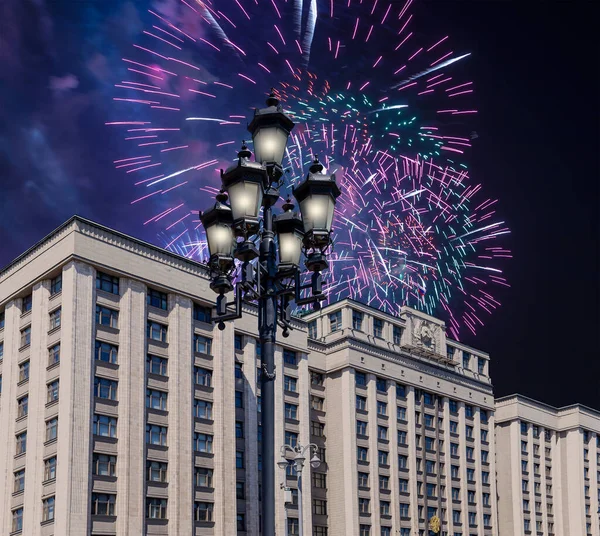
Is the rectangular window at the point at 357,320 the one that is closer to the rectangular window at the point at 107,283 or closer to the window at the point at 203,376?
the window at the point at 203,376

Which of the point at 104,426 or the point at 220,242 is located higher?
the point at 104,426

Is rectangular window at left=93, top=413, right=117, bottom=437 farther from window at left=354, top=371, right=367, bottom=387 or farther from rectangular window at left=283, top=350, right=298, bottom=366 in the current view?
window at left=354, top=371, right=367, bottom=387

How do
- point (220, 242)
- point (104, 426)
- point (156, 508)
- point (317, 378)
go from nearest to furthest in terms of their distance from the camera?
point (220, 242)
point (104, 426)
point (156, 508)
point (317, 378)

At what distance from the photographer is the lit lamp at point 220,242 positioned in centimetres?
2025

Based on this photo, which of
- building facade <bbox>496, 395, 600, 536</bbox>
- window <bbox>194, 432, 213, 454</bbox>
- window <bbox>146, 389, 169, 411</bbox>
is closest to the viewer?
window <bbox>146, 389, 169, 411</bbox>

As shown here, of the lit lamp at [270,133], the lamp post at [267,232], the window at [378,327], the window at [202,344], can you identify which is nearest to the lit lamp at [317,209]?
the lamp post at [267,232]

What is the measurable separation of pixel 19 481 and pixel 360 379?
3306cm

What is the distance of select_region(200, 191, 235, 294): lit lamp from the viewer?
66.4 ft

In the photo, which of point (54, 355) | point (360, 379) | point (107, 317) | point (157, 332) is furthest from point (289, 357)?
point (54, 355)

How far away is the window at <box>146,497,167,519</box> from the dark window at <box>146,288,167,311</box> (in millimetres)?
13030

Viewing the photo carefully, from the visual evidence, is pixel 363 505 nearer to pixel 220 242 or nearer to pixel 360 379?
pixel 360 379

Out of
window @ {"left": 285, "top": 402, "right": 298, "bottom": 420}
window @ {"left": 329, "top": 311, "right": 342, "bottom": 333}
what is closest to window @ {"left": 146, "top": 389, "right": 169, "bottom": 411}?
window @ {"left": 285, "top": 402, "right": 298, "bottom": 420}

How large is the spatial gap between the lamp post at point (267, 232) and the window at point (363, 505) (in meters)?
61.4

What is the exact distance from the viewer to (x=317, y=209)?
20.2 metres
